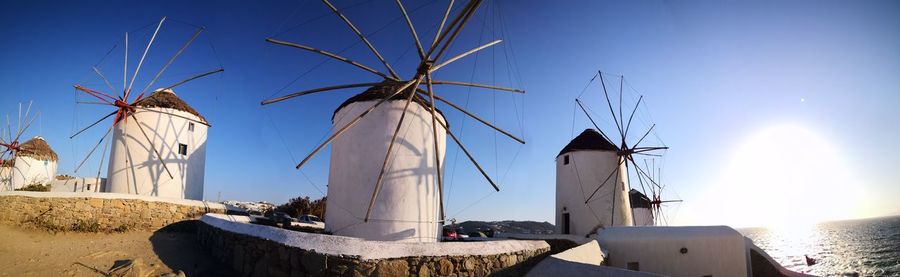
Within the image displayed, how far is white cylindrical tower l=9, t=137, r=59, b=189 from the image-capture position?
22.5m

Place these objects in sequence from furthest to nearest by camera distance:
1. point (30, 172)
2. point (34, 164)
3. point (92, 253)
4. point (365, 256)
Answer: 1. point (34, 164)
2. point (30, 172)
3. point (92, 253)
4. point (365, 256)

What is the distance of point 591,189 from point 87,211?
16954 millimetres

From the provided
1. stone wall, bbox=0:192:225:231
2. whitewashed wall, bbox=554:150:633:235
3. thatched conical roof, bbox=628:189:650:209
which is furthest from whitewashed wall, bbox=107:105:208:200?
thatched conical roof, bbox=628:189:650:209

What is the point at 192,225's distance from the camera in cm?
1227

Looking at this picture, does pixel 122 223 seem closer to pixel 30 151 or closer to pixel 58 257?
pixel 58 257

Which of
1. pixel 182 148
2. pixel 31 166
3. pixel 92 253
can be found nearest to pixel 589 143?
pixel 92 253

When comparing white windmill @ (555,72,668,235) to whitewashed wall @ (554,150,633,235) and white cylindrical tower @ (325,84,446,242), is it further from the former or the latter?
white cylindrical tower @ (325,84,446,242)

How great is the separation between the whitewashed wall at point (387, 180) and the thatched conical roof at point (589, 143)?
1042cm

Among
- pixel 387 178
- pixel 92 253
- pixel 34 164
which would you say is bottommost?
pixel 92 253

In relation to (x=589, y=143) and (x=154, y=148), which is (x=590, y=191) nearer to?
(x=589, y=143)

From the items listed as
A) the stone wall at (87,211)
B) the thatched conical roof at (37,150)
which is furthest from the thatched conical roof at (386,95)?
the thatched conical roof at (37,150)

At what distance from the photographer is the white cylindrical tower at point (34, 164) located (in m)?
22.5

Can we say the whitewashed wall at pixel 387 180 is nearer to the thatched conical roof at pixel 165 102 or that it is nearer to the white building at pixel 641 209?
the thatched conical roof at pixel 165 102

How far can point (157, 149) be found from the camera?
15.1 m
